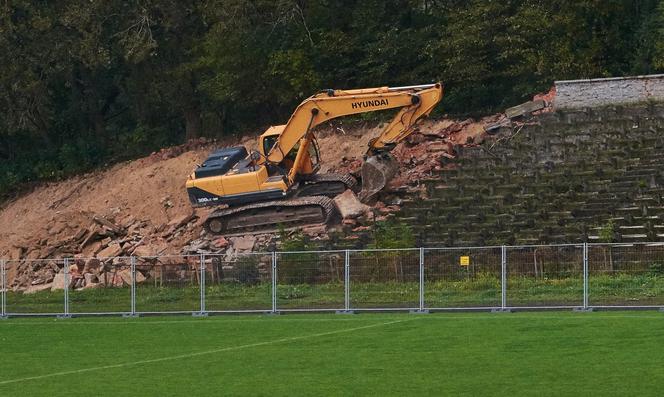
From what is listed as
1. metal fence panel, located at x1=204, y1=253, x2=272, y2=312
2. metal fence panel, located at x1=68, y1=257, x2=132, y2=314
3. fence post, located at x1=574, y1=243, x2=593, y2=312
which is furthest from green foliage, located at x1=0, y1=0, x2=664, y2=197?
fence post, located at x1=574, y1=243, x2=593, y2=312

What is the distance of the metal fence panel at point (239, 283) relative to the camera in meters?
34.3

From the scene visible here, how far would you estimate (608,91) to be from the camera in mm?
45438

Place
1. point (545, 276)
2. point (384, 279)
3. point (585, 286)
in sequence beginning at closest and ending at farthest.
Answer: point (585, 286) < point (545, 276) < point (384, 279)

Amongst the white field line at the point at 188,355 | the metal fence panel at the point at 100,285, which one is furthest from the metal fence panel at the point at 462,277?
the metal fence panel at the point at 100,285

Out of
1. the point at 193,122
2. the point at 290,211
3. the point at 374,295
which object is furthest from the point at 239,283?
the point at 193,122

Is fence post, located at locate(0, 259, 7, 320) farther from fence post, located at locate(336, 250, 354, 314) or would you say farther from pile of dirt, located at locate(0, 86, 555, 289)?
fence post, located at locate(336, 250, 354, 314)

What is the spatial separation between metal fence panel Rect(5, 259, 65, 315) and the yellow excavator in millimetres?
5209

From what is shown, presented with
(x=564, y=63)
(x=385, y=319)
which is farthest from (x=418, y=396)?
(x=564, y=63)

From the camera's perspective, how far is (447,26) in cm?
5412

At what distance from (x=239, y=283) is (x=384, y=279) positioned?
142 inches

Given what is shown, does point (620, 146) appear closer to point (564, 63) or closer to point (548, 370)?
point (564, 63)

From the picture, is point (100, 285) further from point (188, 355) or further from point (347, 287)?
point (188, 355)

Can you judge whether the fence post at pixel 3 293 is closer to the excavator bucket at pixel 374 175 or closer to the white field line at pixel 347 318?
the white field line at pixel 347 318

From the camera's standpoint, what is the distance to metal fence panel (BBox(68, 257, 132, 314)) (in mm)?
36188
